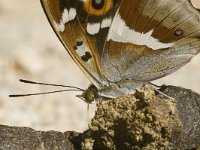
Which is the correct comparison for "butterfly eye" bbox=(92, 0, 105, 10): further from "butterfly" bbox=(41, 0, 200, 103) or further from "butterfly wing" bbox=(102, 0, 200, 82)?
"butterfly wing" bbox=(102, 0, 200, 82)

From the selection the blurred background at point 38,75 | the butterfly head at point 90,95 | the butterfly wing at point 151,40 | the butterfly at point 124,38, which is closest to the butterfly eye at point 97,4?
the butterfly at point 124,38

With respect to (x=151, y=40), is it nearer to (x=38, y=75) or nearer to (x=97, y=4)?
(x=97, y=4)

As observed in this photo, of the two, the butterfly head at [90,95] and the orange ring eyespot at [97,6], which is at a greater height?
the orange ring eyespot at [97,6]

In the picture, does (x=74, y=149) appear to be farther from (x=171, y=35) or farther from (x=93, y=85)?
(x=171, y=35)

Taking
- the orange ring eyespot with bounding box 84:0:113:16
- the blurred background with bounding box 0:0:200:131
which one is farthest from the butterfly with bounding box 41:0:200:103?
the blurred background with bounding box 0:0:200:131

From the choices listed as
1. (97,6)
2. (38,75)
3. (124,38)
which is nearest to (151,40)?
(124,38)

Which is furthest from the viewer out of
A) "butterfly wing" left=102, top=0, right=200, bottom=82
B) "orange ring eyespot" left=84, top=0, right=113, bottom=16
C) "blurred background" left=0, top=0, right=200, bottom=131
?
"blurred background" left=0, top=0, right=200, bottom=131

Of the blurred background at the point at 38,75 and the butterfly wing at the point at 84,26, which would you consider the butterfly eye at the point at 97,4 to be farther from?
the blurred background at the point at 38,75

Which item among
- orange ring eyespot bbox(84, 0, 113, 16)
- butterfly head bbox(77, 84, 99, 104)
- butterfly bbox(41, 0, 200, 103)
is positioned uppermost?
orange ring eyespot bbox(84, 0, 113, 16)
